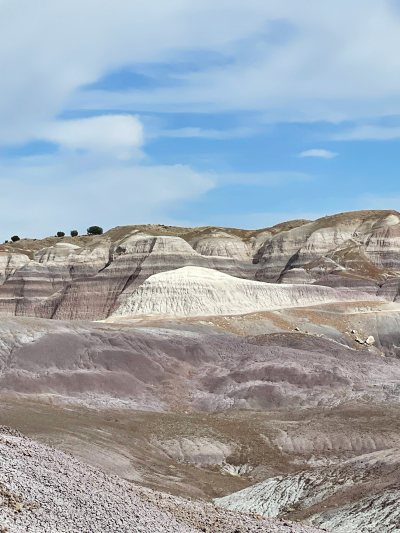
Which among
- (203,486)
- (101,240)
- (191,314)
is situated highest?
(101,240)

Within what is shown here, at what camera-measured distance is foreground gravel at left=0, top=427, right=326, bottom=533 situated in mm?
13336

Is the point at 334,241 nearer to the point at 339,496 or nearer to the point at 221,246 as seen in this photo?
the point at 221,246

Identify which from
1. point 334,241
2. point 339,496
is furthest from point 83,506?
point 334,241

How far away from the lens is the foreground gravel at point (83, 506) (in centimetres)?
1334

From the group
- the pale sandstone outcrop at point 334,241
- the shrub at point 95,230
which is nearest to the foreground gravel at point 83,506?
the pale sandstone outcrop at point 334,241

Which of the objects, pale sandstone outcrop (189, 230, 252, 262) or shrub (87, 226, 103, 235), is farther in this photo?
shrub (87, 226, 103, 235)

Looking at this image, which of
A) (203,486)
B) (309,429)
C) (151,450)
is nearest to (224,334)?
(309,429)

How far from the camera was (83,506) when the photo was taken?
46.5 feet

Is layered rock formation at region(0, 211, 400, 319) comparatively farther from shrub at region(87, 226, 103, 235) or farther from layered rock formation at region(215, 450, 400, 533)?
layered rock formation at region(215, 450, 400, 533)

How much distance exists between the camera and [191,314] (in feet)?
207

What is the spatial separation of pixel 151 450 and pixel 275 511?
8309 mm

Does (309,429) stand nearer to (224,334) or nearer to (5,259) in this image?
(224,334)

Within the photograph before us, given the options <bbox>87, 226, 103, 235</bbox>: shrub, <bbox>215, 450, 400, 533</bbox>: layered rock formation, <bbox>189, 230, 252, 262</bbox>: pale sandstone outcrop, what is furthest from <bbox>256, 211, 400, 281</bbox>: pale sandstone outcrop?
<bbox>215, 450, 400, 533</bbox>: layered rock formation

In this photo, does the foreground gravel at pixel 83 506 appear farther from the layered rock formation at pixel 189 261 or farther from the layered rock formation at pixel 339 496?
the layered rock formation at pixel 189 261
